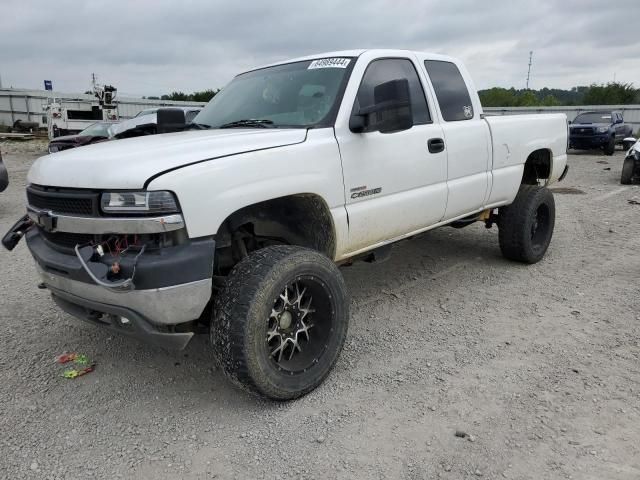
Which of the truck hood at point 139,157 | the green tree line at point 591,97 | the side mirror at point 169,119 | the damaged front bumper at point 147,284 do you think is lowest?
the damaged front bumper at point 147,284

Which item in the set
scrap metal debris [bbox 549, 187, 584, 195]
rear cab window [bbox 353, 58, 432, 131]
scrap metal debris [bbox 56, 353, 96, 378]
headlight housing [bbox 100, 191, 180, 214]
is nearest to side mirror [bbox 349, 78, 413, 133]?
rear cab window [bbox 353, 58, 432, 131]

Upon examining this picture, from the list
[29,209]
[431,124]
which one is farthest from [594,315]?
[29,209]

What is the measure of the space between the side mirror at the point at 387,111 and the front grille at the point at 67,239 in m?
1.67

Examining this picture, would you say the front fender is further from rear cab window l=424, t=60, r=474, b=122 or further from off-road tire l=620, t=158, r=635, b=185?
off-road tire l=620, t=158, r=635, b=185

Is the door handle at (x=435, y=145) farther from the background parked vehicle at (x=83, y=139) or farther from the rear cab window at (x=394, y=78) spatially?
the background parked vehicle at (x=83, y=139)

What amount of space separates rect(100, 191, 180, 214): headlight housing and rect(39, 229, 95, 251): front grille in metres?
0.28

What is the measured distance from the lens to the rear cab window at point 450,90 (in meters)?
4.11

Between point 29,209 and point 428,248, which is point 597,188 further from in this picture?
point 29,209

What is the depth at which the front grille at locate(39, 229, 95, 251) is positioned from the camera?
2590 mm

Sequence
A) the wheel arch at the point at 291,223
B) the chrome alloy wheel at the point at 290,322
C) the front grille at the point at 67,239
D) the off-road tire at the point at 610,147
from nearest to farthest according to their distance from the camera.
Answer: the front grille at the point at 67,239 → the chrome alloy wheel at the point at 290,322 → the wheel arch at the point at 291,223 → the off-road tire at the point at 610,147

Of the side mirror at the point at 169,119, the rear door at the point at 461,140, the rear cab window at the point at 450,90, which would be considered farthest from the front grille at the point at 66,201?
the rear cab window at the point at 450,90

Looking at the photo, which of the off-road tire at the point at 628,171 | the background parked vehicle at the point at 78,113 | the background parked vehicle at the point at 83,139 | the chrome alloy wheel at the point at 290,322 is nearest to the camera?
the chrome alloy wheel at the point at 290,322

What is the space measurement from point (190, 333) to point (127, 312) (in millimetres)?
319

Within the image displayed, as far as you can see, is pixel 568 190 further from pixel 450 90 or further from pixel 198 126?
pixel 198 126
